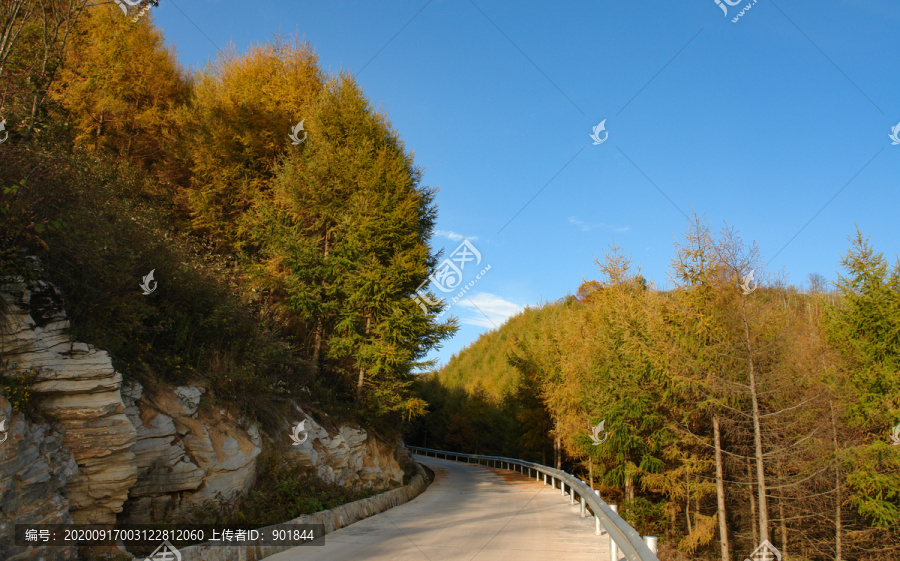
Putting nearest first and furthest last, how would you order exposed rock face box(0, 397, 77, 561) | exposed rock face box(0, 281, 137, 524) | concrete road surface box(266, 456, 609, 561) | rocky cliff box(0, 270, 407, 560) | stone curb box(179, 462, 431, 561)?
exposed rock face box(0, 397, 77, 561) → rocky cliff box(0, 270, 407, 560) → exposed rock face box(0, 281, 137, 524) → stone curb box(179, 462, 431, 561) → concrete road surface box(266, 456, 609, 561)

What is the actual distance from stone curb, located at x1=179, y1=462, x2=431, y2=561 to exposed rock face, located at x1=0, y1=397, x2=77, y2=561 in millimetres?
1442

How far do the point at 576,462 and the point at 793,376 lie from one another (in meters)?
22.1

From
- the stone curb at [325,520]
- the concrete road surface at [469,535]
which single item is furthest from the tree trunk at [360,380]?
the concrete road surface at [469,535]

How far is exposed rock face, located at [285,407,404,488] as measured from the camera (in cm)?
1216

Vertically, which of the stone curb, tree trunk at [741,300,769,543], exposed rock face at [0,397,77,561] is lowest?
the stone curb

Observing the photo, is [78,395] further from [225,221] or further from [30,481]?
[225,221]

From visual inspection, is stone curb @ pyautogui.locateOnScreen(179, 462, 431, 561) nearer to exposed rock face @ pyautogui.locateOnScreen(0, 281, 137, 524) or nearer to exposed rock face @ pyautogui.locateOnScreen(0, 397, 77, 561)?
exposed rock face @ pyautogui.locateOnScreen(0, 281, 137, 524)

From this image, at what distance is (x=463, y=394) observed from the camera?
67375mm

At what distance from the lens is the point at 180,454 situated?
773cm

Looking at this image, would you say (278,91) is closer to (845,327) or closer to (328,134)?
(328,134)

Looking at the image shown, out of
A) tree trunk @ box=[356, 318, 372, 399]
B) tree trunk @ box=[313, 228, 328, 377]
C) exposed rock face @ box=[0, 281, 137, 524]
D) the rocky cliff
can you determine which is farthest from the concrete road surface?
tree trunk @ box=[313, 228, 328, 377]

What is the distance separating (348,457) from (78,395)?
8779 millimetres

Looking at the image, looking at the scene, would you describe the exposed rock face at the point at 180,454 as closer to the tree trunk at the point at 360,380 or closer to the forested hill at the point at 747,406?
the tree trunk at the point at 360,380

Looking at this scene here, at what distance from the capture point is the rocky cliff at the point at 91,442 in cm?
549
